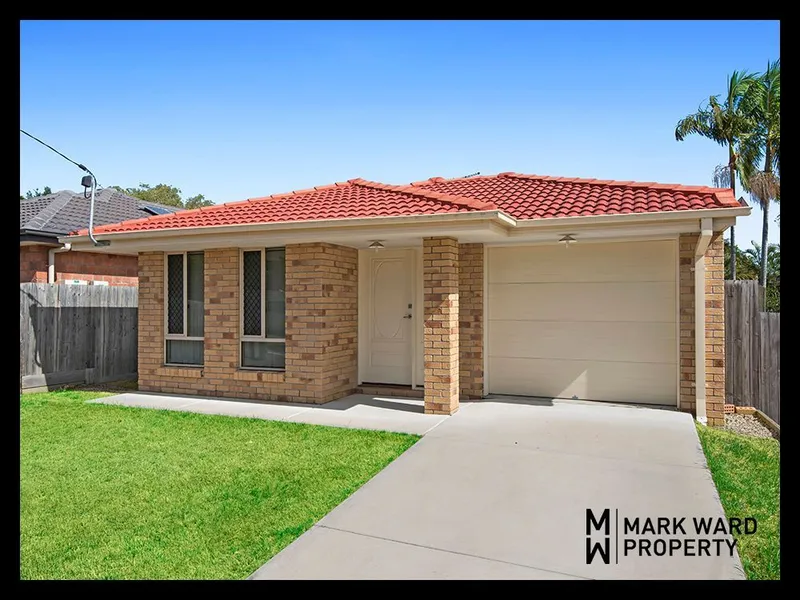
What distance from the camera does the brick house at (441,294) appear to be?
7.59 meters

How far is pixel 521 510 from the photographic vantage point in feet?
14.3

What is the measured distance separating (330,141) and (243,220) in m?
2.11

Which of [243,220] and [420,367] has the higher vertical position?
[243,220]

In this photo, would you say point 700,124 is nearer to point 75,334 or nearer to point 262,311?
point 262,311

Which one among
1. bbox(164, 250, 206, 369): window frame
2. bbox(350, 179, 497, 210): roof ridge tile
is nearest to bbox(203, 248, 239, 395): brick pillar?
bbox(164, 250, 206, 369): window frame

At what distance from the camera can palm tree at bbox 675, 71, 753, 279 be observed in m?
23.6

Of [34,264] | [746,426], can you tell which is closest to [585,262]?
[746,426]

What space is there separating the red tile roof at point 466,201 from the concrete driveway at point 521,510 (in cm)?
301

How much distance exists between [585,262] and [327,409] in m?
4.74
